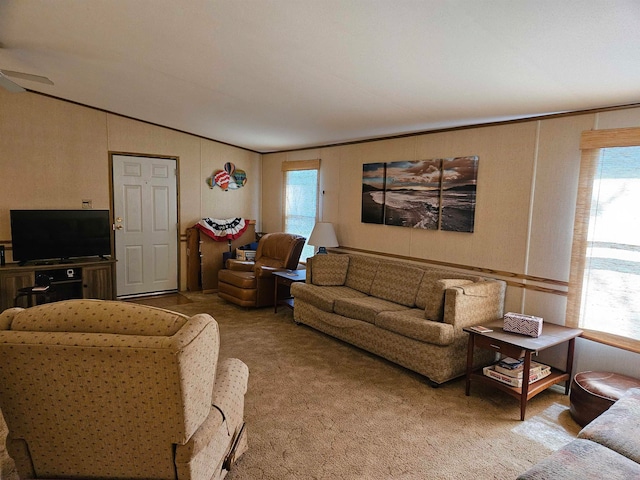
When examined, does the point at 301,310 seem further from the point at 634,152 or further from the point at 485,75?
the point at 634,152

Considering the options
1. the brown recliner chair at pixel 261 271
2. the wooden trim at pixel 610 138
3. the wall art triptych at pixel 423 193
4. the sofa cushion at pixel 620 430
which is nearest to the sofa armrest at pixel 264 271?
the brown recliner chair at pixel 261 271

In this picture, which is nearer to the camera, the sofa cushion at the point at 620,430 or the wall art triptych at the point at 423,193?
the sofa cushion at the point at 620,430

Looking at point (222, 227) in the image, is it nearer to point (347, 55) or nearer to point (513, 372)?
point (347, 55)

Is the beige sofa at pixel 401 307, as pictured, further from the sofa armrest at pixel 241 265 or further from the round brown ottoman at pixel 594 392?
the sofa armrest at pixel 241 265

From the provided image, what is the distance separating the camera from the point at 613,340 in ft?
9.80

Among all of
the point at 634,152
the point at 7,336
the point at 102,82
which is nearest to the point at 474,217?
the point at 634,152

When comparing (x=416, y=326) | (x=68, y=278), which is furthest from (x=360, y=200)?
(x=68, y=278)

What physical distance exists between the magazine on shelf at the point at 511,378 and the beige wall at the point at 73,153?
187 inches

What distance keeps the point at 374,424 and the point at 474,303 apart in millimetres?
1319

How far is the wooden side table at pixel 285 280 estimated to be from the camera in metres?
4.97

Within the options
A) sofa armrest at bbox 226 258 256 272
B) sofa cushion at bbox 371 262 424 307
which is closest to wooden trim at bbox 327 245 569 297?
sofa cushion at bbox 371 262 424 307

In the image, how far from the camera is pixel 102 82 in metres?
4.17

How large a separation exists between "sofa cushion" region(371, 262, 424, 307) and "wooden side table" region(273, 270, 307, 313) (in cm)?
100

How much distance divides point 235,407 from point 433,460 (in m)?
1.19
